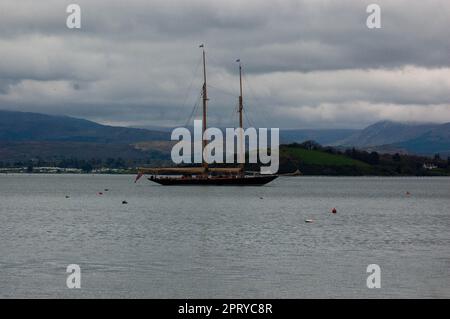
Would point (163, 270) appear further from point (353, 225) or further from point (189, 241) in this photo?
point (353, 225)

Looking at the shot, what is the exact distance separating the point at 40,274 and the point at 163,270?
8445mm

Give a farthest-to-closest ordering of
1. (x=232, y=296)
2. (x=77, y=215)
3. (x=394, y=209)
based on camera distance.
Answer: (x=394, y=209) < (x=77, y=215) < (x=232, y=296)

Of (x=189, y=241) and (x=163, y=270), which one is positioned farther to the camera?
(x=189, y=241)

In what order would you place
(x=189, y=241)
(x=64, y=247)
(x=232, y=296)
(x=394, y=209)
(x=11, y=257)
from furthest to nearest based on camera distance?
(x=394, y=209)
(x=189, y=241)
(x=64, y=247)
(x=11, y=257)
(x=232, y=296)

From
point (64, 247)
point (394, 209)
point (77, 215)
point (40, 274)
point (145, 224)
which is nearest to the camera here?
point (40, 274)

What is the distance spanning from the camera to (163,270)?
5716 centimetres

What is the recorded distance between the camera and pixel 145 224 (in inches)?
3848
